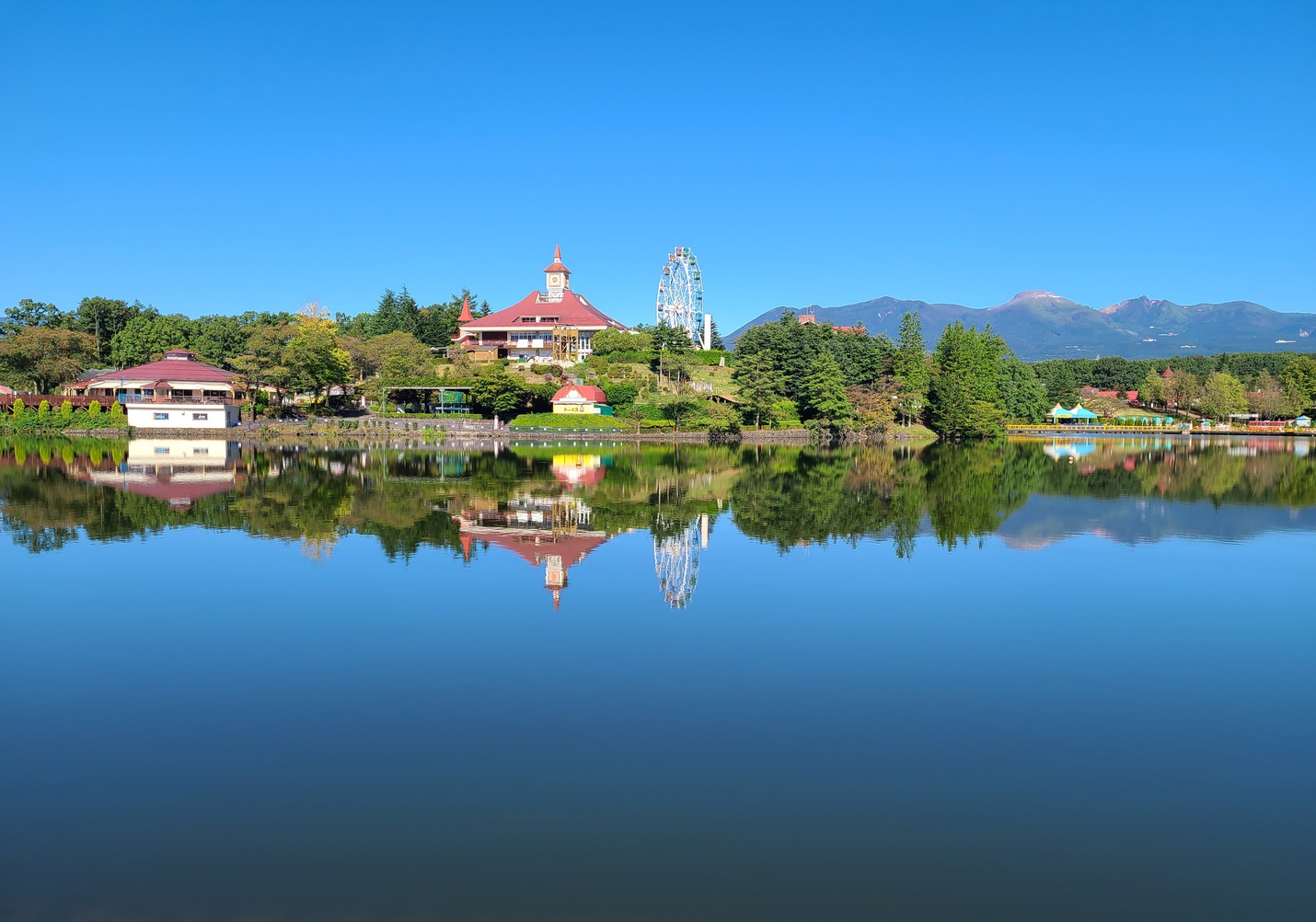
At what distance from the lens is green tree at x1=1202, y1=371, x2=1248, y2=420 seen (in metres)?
71.5

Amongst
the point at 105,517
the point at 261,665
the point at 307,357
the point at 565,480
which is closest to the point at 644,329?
the point at 307,357

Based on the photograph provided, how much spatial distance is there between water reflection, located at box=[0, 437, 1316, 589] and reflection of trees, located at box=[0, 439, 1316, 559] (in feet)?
0.28

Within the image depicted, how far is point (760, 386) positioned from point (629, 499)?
30052mm

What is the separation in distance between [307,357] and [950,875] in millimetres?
49993

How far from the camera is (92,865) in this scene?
4.43 m

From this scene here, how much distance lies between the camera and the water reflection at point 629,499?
48.5ft

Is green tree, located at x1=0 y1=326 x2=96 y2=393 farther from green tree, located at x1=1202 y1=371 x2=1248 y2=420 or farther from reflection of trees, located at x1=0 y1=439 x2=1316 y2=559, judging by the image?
green tree, located at x1=1202 y1=371 x2=1248 y2=420

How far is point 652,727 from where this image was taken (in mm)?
6246

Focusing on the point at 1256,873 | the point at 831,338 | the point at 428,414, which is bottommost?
the point at 1256,873

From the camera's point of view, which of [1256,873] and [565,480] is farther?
[565,480]

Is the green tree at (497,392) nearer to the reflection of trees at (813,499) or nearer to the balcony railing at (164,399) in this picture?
the balcony railing at (164,399)

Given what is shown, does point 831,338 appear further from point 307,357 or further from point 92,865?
point 92,865

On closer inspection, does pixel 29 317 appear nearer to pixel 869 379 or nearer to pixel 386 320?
pixel 386 320

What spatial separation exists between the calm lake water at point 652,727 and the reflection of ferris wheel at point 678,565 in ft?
0.29
